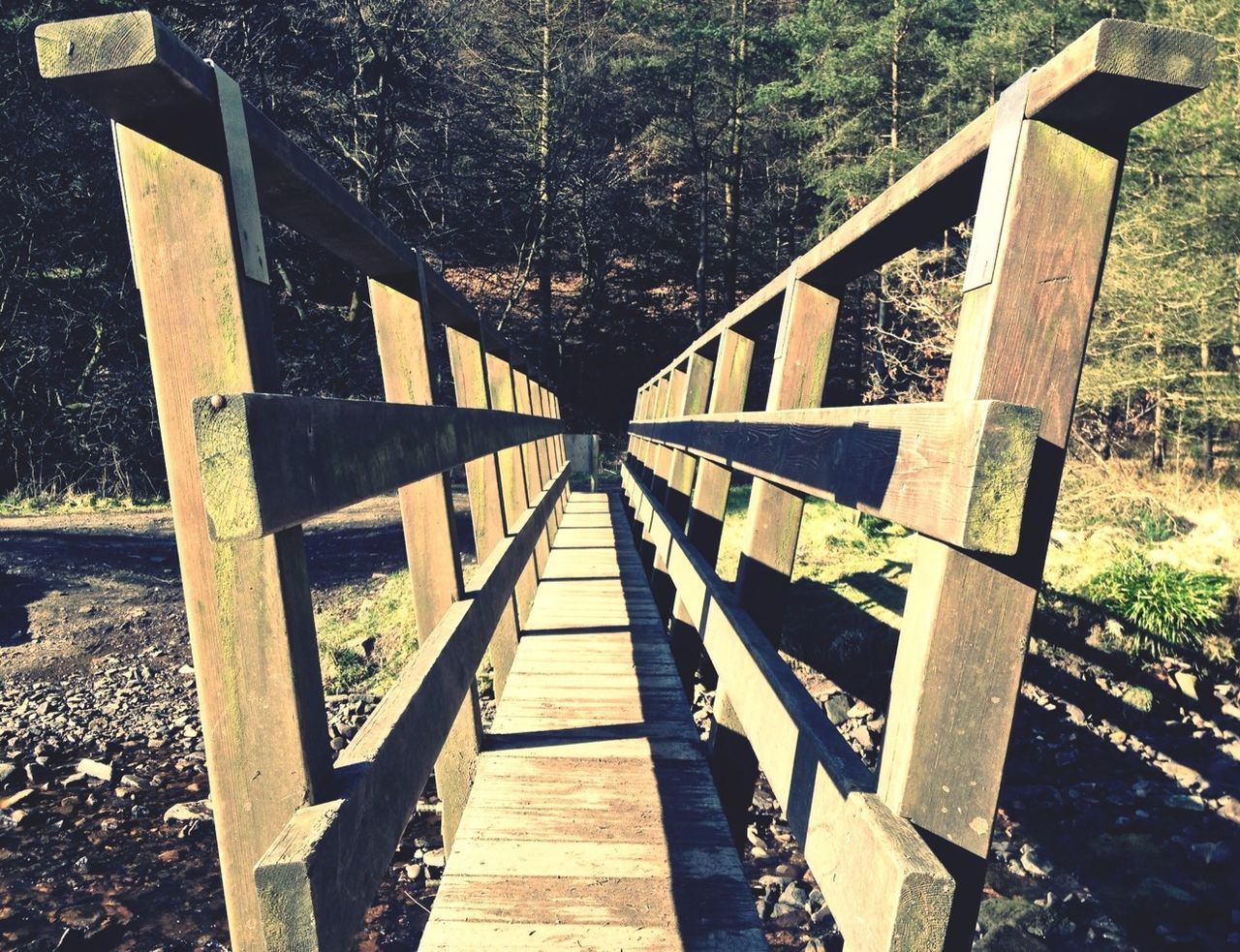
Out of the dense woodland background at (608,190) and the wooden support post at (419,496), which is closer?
the wooden support post at (419,496)

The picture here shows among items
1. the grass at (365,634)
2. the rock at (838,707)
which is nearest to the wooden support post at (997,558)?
the rock at (838,707)

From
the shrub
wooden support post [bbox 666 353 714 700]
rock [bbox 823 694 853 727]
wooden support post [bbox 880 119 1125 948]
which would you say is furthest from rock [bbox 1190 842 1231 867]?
wooden support post [bbox 880 119 1125 948]

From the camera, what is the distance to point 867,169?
2223 cm

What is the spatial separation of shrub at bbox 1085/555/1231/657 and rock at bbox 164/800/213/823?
33.6ft

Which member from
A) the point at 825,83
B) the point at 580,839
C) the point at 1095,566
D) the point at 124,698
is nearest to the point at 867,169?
the point at 825,83

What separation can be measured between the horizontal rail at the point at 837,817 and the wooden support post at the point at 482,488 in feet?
5.63

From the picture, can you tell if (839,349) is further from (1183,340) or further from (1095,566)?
(1095,566)

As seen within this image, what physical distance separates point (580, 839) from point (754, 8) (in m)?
27.8

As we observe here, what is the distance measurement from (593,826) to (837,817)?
1547 mm

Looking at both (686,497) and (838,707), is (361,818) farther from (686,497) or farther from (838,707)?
(838,707)

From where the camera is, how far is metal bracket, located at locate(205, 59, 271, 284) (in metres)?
1.16

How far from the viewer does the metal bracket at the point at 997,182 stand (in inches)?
46.4

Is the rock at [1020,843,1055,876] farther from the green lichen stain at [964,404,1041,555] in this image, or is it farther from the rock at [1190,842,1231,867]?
the green lichen stain at [964,404,1041,555]

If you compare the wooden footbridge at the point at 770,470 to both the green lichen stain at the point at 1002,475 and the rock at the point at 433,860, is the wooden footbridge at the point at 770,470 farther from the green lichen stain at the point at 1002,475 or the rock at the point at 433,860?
the rock at the point at 433,860
